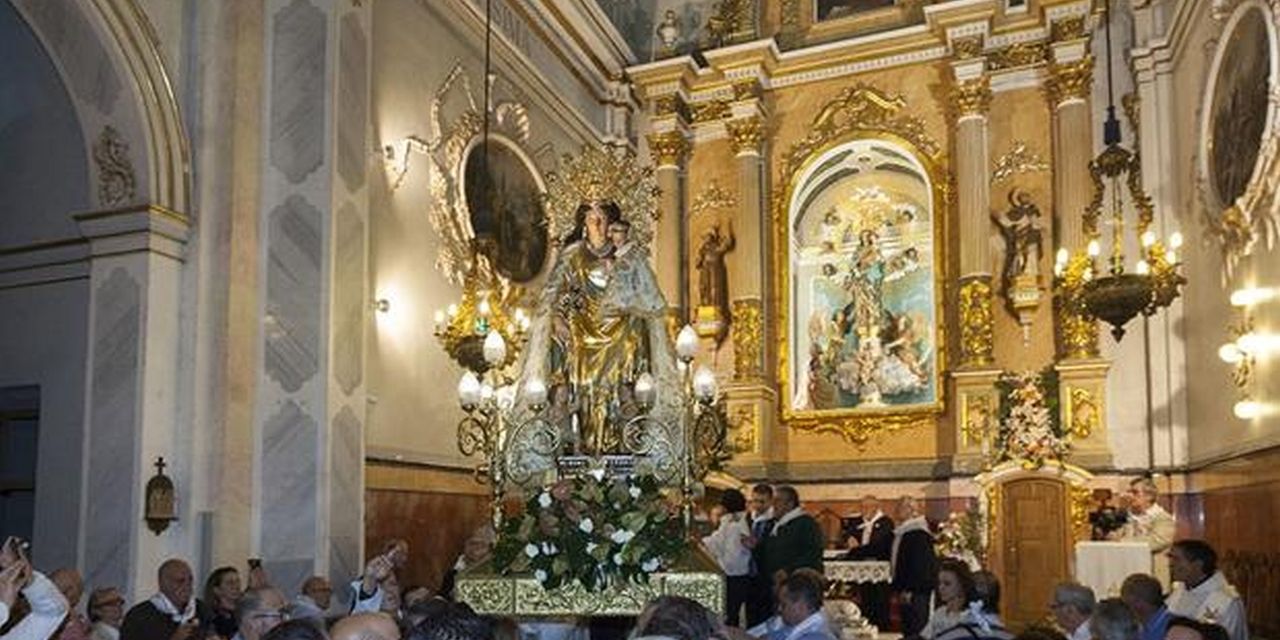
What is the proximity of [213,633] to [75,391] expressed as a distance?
362cm

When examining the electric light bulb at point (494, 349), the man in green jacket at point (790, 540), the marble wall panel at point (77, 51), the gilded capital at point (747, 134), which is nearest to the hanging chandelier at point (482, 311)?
the electric light bulb at point (494, 349)

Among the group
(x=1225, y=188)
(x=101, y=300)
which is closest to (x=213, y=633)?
(x=101, y=300)

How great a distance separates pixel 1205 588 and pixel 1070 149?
8.72m

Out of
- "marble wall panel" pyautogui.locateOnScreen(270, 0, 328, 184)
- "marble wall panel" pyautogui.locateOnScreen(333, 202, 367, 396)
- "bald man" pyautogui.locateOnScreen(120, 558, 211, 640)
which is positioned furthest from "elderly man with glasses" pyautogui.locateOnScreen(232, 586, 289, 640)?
"marble wall panel" pyautogui.locateOnScreen(270, 0, 328, 184)

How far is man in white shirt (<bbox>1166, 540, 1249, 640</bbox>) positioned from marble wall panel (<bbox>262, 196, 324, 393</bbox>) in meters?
5.96

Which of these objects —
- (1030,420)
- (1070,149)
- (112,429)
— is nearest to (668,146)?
(1070,149)

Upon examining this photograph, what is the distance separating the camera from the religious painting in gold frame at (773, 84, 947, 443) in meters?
15.3

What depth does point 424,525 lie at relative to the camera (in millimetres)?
10922

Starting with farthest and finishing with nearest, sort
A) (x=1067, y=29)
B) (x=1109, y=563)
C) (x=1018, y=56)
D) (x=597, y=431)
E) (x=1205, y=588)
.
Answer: (x=1018, y=56) < (x=1067, y=29) < (x=1109, y=563) < (x=597, y=431) < (x=1205, y=588)

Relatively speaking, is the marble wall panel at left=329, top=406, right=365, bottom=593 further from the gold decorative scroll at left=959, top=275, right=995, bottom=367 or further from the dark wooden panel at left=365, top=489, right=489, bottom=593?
the gold decorative scroll at left=959, top=275, right=995, bottom=367

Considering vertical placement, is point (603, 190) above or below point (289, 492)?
above

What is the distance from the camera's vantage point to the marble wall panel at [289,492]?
28.7 feet

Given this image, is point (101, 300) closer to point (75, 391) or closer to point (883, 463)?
point (75, 391)

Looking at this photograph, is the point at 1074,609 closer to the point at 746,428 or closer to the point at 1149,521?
the point at 1149,521
